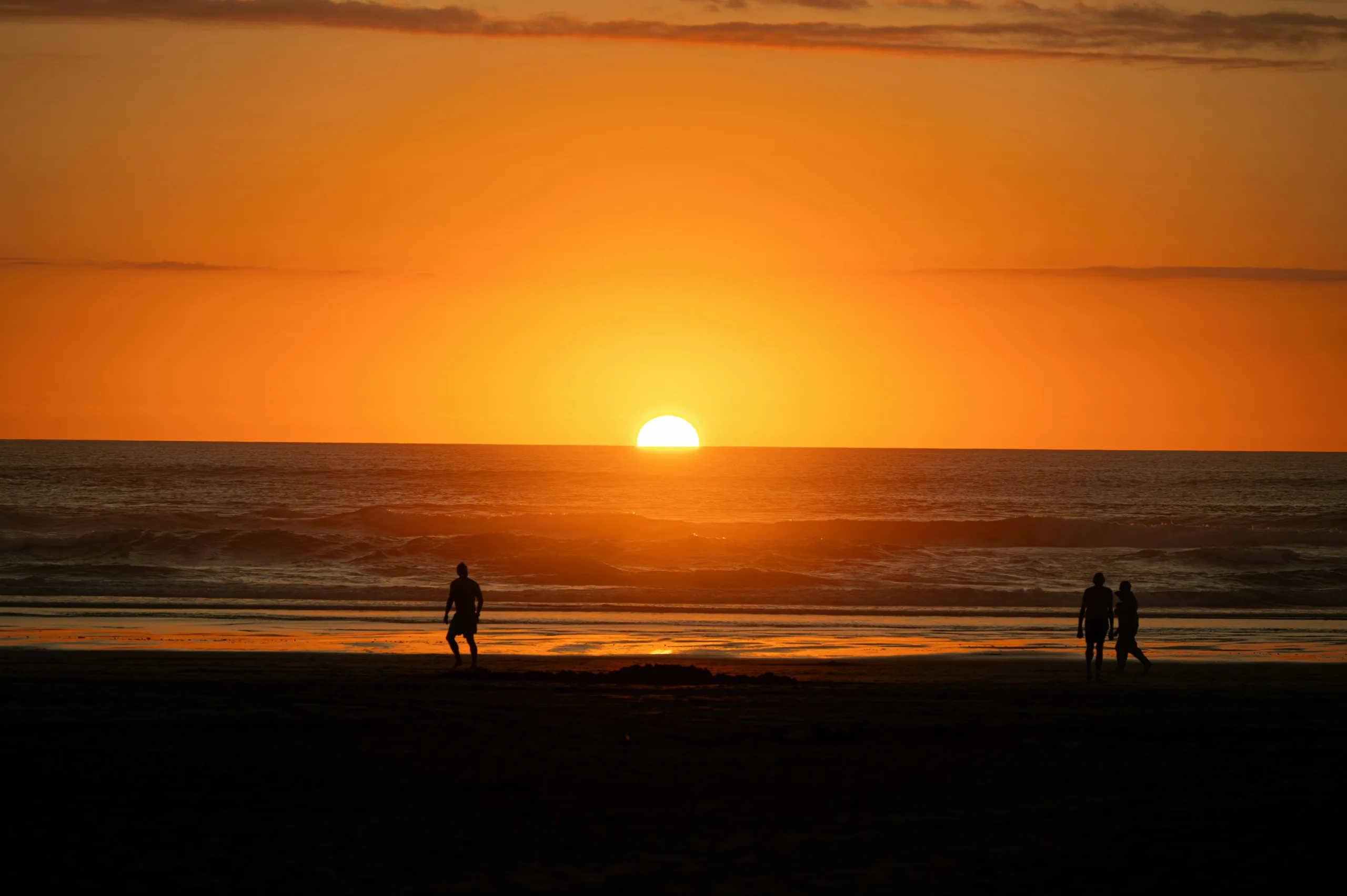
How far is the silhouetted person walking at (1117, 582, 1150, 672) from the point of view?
20.3 metres

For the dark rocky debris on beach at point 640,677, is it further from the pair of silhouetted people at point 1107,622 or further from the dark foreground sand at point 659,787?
the pair of silhouetted people at point 1107,622

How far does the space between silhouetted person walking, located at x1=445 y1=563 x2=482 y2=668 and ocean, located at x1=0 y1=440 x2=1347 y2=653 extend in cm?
390

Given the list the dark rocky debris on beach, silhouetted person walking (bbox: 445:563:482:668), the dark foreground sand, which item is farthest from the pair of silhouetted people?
silhouetted person walking (bbox: 445:563:482:668)

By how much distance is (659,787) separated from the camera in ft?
34.0

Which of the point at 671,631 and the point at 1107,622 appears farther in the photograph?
the point at 671,631

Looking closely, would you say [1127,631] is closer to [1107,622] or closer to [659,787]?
[1107,622]

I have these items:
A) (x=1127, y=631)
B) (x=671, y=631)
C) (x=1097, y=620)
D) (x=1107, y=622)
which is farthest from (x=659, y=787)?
(x=671, y=631)

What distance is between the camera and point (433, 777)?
10.7m

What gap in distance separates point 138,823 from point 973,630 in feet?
72.1

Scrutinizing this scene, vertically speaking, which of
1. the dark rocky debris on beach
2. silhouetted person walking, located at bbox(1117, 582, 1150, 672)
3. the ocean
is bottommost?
the dark rocky debris on beach

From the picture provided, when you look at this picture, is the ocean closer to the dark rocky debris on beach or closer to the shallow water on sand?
the shallow water on sand

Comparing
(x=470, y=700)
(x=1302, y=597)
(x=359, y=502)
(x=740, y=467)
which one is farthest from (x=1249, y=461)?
(x=470, y=700)

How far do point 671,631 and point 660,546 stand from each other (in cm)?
2891

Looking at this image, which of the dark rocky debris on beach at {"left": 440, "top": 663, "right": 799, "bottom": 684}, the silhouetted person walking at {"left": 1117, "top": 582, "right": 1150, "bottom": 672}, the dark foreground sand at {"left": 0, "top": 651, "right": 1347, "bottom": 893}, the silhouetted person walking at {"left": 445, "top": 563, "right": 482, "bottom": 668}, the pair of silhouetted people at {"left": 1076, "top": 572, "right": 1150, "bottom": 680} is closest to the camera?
the dark foreground sand at {"left": 0, "top": 651, "right": 1347, "bottom": 893}
